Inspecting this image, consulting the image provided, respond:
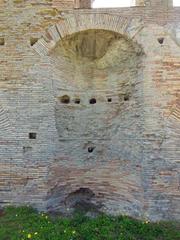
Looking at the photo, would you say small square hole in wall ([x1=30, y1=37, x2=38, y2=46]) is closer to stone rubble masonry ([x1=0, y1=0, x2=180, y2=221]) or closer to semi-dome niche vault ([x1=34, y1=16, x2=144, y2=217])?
stone rubble masonry ([x1=0, y1=0, x2=180, y2=221])

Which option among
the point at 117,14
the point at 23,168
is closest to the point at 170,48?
the point at 117,14

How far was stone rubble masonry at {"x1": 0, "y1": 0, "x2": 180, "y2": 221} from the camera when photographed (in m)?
7.77

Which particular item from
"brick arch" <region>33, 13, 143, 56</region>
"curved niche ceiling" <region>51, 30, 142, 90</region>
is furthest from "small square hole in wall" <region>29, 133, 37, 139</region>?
"brick arch" <region>33, 13, 143, 56</region>

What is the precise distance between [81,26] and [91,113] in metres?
1.85

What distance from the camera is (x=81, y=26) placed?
816cm

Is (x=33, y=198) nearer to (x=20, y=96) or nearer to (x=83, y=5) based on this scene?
(x=20, y=96)

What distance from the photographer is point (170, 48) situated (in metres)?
7.97

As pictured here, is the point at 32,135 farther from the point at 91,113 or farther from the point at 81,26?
the point at 81,26

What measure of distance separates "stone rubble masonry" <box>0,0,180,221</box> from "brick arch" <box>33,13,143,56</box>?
0.02 metres

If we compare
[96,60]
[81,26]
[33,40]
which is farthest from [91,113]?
[33,40]

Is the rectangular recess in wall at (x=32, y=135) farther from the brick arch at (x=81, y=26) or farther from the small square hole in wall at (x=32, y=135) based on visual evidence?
the brick arch at (x=81, y=26)

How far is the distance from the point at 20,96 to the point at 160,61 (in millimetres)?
2883

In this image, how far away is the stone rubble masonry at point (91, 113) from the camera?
25.5ft

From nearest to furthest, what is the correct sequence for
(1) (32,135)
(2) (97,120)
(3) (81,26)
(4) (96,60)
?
(1) (32,135) < (3) (81,26) < (2) (97,120) < (4) (96,60)
